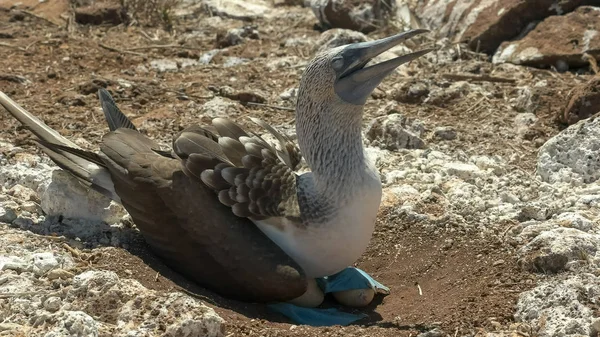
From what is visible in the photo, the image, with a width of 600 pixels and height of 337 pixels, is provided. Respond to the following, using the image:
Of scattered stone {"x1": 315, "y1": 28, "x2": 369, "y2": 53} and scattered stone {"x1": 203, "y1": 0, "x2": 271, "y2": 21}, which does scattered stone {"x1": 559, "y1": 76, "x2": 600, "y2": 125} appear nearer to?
scattered stone {"x1": 315, "y1": 28, "x2": 369, "y2": 53}

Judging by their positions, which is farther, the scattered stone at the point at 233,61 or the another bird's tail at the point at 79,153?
the scattered stone at the point at 233,61

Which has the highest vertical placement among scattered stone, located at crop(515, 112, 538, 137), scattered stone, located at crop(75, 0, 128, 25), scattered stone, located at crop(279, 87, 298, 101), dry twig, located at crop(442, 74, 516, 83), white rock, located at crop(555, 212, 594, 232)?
scattered stone, located at crop(75, 0, 128, 25)

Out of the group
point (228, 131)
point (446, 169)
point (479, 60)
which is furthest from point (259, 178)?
point (479, 60)

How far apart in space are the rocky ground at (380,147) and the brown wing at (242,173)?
1.79 ft

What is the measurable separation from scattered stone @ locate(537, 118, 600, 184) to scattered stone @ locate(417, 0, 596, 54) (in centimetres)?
278

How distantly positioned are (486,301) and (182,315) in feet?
5.33

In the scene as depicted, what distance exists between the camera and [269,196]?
560 centimetres

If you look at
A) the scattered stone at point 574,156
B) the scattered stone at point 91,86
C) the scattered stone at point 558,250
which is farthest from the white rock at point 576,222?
the scattered stone at point 91,86

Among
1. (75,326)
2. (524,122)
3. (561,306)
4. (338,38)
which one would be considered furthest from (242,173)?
(338,38)

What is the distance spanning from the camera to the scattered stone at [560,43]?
29.4 feet

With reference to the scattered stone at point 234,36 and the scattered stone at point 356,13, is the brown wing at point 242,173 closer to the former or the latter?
the scattered stone at point 234,36

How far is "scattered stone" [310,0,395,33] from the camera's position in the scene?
10.5m

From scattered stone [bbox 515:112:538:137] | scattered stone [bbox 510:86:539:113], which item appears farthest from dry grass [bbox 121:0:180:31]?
scattered stone [bbox 515:112:538:137]

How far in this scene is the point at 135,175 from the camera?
5.77m
